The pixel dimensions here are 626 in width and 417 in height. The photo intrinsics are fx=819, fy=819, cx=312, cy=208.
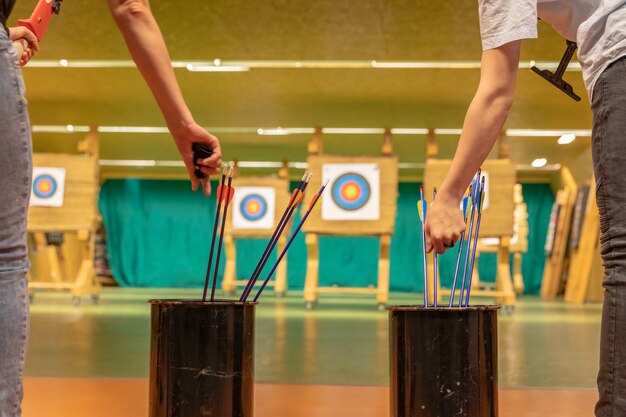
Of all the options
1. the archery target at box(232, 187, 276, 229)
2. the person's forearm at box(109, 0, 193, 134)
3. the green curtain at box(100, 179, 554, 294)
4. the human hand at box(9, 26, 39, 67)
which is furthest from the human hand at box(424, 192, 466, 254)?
the green curtain at box(100, 179, 554, 294)

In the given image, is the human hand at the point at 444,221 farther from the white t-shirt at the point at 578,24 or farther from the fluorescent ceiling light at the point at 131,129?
the fluorescent ceiling light at the point at 131,129

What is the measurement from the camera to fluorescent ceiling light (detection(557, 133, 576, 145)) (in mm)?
4852

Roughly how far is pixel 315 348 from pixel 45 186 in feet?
8.56

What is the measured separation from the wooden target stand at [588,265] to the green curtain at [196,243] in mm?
2034

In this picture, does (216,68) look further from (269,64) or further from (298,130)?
(298,130)

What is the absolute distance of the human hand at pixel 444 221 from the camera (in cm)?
68

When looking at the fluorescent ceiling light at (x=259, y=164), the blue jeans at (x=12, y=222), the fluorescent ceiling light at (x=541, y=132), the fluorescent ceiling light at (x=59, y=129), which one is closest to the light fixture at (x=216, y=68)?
the fluorescent ceiling light at (x=59, y=129)

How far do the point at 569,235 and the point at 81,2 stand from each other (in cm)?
433

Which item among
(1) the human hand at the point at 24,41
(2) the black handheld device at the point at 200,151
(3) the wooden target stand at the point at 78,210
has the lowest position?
(2) the black handheld device at the point at 200,151

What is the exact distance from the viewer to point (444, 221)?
68 centimetres

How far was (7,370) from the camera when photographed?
485 millimetres

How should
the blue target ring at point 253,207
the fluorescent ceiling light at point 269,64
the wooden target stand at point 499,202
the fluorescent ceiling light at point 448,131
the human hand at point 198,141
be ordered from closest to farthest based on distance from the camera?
the human hand at point 198,141
the fluorescent ceiling light at point 269,64
the wooden target stand at point 499,202
the fluorescent ceiling light at point 448,131
the blue target ring at point 253,207

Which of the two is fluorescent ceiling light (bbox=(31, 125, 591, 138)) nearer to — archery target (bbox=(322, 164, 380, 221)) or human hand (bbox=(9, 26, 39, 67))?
archery target (bbox=(322, 164, 380, 221))

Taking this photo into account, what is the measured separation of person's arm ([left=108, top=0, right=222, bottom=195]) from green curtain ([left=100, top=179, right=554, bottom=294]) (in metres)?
6.47
